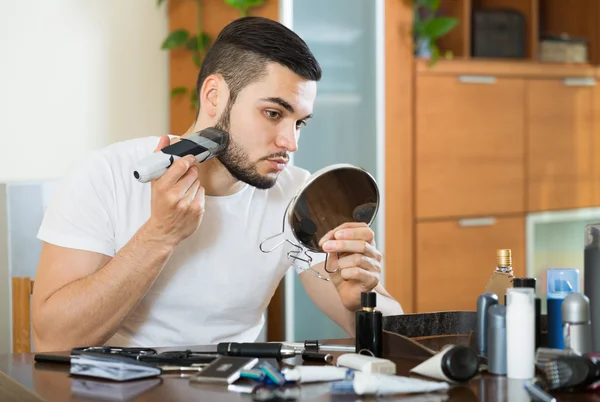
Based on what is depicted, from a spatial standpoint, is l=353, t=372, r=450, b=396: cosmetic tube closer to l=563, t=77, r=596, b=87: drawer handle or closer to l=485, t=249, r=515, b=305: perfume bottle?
l=485, t=249, r=515, b=305: perfume bottle

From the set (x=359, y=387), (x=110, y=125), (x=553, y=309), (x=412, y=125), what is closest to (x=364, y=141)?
(x=412, y=125)

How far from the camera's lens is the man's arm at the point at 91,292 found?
1.64m

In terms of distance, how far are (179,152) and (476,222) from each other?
211 centimetres

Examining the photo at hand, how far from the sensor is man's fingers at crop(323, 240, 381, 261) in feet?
5.13

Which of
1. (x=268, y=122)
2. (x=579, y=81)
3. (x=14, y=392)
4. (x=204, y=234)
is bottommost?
(x=14, y=392)

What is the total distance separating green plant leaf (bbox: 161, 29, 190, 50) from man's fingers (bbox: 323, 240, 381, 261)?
1.74 m

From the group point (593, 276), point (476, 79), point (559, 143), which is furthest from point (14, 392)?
point (559, 143)

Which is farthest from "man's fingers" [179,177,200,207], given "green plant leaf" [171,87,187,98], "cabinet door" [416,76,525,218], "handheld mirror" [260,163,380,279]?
"cabinet door" [416,76,525,218]

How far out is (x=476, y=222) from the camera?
3.48 meters

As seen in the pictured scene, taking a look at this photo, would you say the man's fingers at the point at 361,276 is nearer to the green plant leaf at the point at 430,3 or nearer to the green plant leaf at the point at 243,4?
the green plant leaf at the point at 243,4

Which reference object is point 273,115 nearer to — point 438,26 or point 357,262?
point 357,262

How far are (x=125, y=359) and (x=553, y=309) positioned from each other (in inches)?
24.9

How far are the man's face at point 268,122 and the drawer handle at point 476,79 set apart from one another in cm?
171

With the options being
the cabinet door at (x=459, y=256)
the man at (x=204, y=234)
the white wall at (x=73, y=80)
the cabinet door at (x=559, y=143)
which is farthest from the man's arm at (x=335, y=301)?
the cabinet door at (x=559, y=143)
